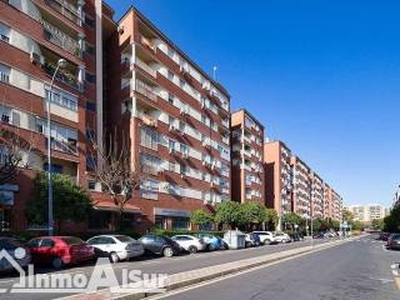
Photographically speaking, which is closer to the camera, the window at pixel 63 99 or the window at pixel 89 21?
the window at pixel 63 99

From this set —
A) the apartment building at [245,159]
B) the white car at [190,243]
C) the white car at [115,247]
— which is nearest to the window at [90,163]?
the white car at [190,243]

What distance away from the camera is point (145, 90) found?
5703 centimetres

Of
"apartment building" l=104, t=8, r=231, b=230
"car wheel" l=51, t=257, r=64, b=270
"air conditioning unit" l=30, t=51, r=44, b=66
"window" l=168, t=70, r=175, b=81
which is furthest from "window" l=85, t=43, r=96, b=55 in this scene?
"car wheel" l=51, t=257, r=64, b=270

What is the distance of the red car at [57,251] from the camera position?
24438mm

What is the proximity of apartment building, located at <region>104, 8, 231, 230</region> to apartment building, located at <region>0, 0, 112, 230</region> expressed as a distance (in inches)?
241

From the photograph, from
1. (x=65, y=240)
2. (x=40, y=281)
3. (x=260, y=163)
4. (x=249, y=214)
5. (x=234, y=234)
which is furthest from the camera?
(x=260, y=163)

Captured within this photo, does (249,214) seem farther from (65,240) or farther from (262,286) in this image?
(262,286)

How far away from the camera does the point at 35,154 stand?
128ft

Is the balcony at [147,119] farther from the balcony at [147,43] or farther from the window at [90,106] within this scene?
the window at [90,106]

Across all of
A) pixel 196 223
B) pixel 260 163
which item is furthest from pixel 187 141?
pixel 260 163

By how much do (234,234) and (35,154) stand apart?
20.3m

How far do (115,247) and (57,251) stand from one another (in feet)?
18.7

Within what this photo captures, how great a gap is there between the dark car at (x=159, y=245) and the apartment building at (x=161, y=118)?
1684 cm

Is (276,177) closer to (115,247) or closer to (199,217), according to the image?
(199,217)
